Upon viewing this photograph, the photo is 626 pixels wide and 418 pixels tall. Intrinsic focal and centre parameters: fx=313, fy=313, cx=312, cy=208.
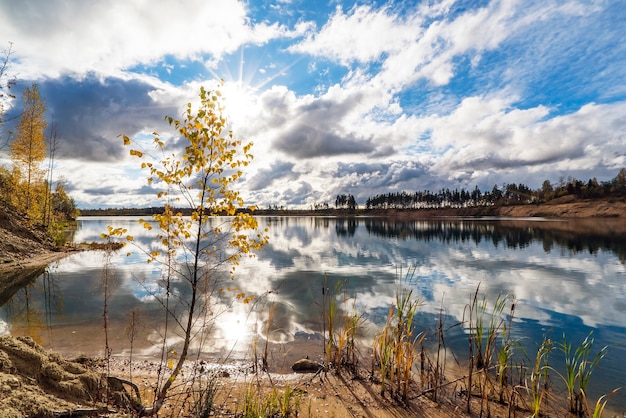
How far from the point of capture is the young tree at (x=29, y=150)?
3950 cm

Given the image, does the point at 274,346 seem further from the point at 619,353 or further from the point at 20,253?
the point at 20,253

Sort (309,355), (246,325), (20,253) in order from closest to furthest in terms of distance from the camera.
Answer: (309,355), (246,325), (20,253)

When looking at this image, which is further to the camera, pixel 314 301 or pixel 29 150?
pixel 29 150

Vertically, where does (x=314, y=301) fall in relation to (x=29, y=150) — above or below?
below

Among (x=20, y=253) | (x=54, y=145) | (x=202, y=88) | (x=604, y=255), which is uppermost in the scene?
(x=54, y=145)

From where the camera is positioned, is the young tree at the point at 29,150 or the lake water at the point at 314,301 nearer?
the lake water at the point at 314,301

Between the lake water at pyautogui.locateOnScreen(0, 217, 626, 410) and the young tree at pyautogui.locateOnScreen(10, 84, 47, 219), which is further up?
the young tree at pyautogui.locateOnScreen(10, 84, 47, 219)

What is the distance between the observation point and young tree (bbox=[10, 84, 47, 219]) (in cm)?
3950

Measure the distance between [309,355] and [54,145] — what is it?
153 ft

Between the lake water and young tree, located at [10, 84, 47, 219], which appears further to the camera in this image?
young tree, located at [10, 84, 47, 219]

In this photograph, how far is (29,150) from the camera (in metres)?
40.1

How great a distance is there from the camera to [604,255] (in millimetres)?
32781

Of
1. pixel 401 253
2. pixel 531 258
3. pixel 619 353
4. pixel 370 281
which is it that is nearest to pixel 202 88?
pixel 619 353

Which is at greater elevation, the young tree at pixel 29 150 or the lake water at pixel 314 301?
the young tree at pixel 29 150
